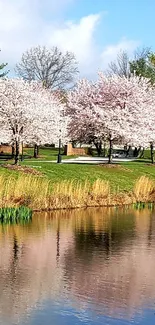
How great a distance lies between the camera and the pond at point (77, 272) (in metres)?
15.2

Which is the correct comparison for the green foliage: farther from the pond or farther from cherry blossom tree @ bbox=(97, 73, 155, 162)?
cherry blossom tree @ bbox=(97, 73, 155, 162)

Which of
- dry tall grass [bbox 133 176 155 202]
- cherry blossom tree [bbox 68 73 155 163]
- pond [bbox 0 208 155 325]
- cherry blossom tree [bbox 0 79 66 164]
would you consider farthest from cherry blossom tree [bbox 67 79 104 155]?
pond [bbox 0 208 155 325]

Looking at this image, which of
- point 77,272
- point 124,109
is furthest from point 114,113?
point 77,272

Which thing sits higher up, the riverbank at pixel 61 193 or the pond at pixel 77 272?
the riverbank at pixel 61 193

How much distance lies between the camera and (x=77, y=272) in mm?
19531

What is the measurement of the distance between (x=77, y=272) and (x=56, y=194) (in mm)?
14936

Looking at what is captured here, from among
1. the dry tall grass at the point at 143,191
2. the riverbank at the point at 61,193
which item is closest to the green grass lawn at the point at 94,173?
the riverbank at the point at 61,193

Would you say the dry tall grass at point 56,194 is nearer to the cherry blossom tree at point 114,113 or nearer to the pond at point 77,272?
the pond at point 77,272

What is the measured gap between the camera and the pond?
15242 mm

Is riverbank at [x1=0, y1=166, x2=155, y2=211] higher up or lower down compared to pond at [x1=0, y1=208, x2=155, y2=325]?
higher up

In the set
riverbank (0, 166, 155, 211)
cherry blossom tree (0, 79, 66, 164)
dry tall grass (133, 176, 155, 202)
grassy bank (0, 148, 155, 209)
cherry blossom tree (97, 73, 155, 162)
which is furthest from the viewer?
cherry blossom tree (97, 73, 155, 162)

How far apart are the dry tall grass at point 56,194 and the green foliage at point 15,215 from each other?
1050mm

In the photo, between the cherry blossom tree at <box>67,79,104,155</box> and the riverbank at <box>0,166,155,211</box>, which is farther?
the cherry blossom tree at <box>67,79,104,155</box>

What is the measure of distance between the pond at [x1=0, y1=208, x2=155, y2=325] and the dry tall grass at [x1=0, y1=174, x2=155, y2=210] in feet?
5.58
